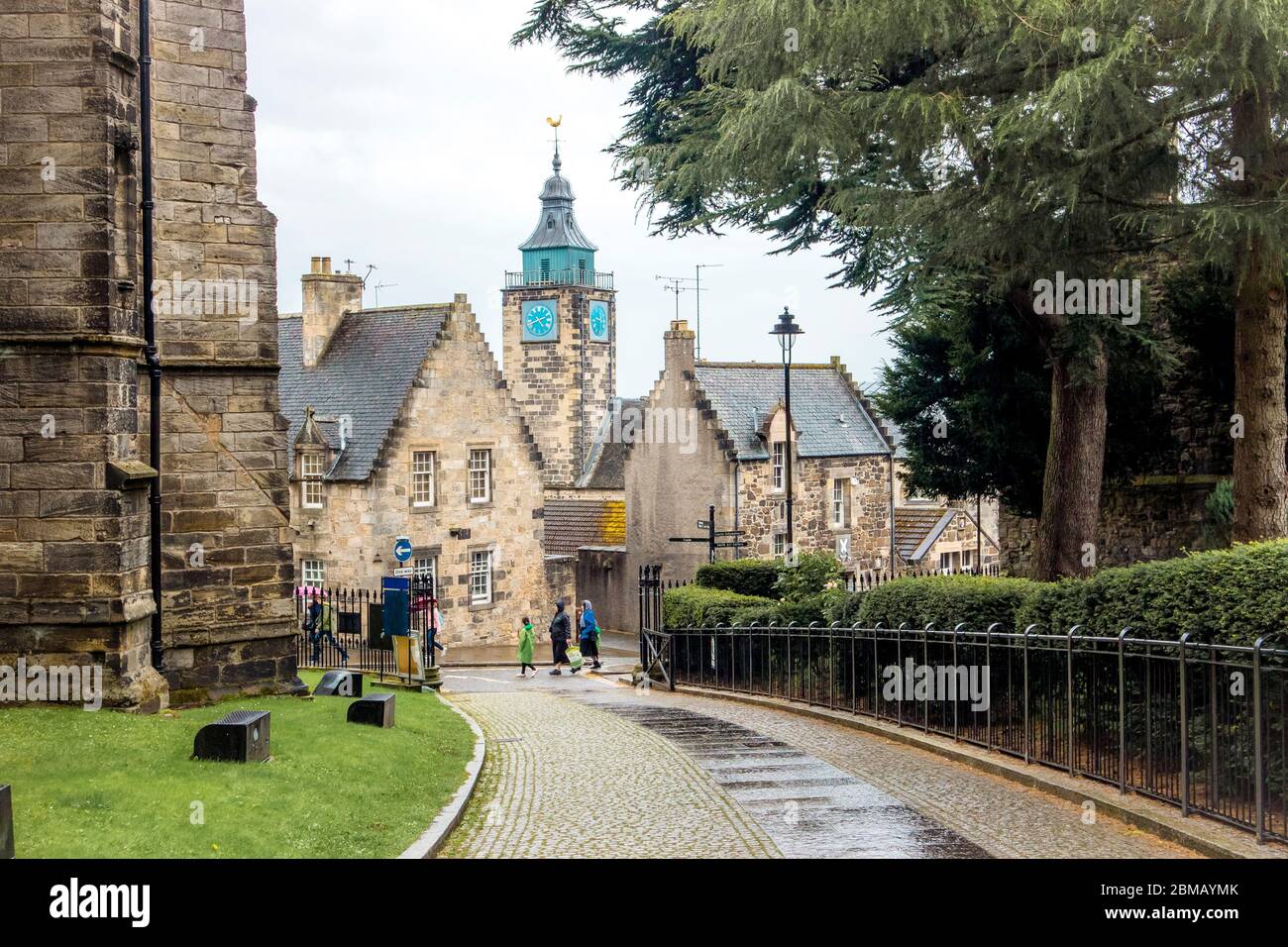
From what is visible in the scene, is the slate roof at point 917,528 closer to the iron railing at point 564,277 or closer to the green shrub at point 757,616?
the green shrub at point 757,616

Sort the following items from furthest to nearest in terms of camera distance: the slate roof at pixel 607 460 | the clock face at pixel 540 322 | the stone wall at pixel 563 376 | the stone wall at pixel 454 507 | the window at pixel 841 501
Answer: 1. the clock face at pixel 540 322
2. the stone wall at pixel 563 376
3. the slate roof at pixel 607 460
4. the window at pixel 841 501
5. the stone wall at pixel 454 507

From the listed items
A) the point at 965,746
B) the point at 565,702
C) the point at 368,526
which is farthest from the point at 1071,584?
the point at 368,526

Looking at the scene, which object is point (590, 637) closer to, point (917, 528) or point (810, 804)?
point (917, 528)

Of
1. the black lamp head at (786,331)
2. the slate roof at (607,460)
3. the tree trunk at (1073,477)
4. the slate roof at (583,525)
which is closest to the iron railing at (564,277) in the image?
the slate roof at (607,460)

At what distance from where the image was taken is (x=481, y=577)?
149 ft

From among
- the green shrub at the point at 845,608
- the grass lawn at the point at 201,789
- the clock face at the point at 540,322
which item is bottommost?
the grass lawn at the point at 201,789

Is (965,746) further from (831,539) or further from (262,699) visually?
(831,539)

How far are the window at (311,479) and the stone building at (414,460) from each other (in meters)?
0.03

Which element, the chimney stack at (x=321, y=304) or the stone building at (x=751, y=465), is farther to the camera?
the chimney stack at (x=321, y=304)

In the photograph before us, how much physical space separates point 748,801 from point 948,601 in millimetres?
5051

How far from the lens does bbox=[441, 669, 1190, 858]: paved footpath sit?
10.6 metres

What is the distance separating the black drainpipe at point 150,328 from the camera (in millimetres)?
15062

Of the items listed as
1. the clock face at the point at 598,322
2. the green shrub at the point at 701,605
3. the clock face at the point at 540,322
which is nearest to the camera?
the green shrub at the point at 701,605

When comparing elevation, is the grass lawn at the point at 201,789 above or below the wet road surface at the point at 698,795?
above
